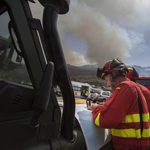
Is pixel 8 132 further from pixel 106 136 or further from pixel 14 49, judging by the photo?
pixel 106 136

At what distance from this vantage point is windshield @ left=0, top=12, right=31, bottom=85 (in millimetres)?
985

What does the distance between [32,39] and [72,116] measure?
0.76 m

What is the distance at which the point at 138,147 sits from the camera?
139cm

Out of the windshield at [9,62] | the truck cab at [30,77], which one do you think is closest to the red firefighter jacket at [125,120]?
the truck cab at [30,77]

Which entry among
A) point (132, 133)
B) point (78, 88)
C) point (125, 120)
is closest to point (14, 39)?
point (125, 120)

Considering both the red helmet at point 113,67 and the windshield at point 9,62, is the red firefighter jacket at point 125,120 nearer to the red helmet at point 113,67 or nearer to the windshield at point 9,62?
the red helmet at point 113,67

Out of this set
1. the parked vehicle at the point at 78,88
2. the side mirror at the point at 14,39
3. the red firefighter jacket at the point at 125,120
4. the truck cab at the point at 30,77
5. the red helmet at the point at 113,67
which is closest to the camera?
the truck cab at the point at 30,77

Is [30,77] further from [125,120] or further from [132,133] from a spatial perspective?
[132,133]

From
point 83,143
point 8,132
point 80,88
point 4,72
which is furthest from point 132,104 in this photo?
point 80,88

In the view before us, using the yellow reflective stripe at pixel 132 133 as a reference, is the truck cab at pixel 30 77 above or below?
above

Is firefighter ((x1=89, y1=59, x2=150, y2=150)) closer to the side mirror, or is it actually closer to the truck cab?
the truck cab

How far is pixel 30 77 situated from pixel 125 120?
4.30 feet

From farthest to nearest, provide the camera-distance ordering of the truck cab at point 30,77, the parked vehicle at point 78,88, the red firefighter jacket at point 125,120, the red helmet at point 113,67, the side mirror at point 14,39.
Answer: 1. the parked vehicle at point 78,88
2. the red helmet at point 113,67
3. the red firefighter jacket at point 125,120
4. the side mirror at point 14,39
5. the truck cab at point 30,77

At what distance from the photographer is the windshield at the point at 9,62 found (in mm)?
985
